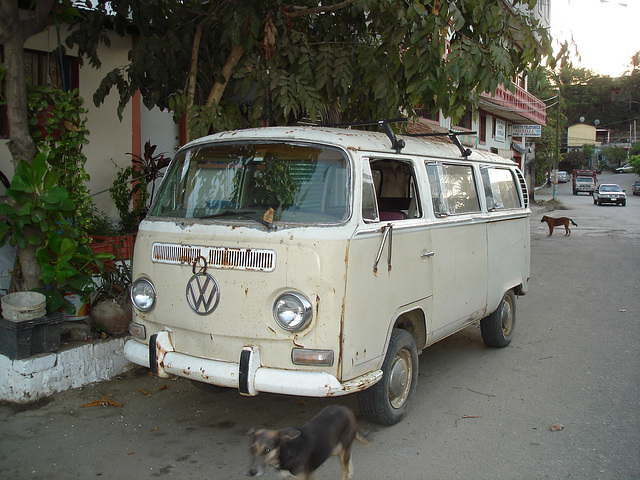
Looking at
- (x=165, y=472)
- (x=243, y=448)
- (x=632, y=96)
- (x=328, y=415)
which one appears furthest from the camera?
(x=632, y=96)

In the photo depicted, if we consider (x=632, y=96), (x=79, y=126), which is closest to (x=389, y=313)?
(x=79, y=126)

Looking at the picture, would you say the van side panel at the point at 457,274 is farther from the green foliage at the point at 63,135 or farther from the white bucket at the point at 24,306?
the green foliage at the point at 63,135

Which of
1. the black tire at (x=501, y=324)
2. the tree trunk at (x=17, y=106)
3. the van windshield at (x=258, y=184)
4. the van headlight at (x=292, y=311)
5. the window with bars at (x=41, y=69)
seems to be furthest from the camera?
the window with bars at (x=41, y=69)

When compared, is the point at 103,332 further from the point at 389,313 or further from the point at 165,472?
the point at 389,313

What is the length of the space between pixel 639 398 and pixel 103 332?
4851mm

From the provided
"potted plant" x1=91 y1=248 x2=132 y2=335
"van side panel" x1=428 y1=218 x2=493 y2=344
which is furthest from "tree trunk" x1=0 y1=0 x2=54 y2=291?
"van side panel" x1=428 y1=218 x2=493 y2=344

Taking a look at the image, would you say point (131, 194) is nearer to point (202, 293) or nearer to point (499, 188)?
point (202, 293)

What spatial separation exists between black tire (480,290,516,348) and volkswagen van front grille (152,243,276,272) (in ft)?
11.3

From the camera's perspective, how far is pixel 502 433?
14.0ft

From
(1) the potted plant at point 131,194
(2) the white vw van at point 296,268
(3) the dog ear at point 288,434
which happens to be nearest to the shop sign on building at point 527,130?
(1) the potted plant at point 131,194

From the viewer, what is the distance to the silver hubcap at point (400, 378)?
14.1 feet

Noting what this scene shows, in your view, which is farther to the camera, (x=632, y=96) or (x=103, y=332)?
(x=632, y=96)

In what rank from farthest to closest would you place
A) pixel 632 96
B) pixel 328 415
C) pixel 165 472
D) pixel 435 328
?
pixel 632 96 < pixel 435 328 < pixel 165 472 < pixel 328 415

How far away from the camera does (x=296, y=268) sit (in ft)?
11.6
